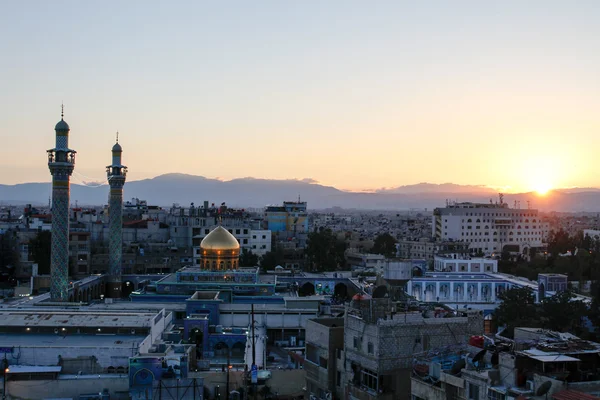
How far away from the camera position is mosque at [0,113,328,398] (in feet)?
54.5

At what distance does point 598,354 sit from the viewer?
11617mm

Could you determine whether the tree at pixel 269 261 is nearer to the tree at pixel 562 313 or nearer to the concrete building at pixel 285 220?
the concrete building at pixel 285 220

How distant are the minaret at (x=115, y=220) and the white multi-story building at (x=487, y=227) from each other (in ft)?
98.3

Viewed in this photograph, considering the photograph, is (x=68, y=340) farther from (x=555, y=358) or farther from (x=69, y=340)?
(x=555, y=358)

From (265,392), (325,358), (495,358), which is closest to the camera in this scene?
(495,358)

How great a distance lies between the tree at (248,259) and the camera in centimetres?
4062

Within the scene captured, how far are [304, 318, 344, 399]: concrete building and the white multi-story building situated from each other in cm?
4225

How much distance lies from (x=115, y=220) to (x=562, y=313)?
17200mm

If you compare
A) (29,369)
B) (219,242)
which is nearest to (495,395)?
(29,369)

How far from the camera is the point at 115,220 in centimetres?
3197

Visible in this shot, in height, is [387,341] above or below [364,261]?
above

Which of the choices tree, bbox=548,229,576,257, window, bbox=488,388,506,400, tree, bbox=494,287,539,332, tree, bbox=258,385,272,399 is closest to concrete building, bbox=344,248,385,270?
tree, bbox=548,229,576,257

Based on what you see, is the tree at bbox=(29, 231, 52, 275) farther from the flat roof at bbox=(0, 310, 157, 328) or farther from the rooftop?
the rooftop

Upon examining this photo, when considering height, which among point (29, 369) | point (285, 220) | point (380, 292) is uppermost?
point (285, 220)
